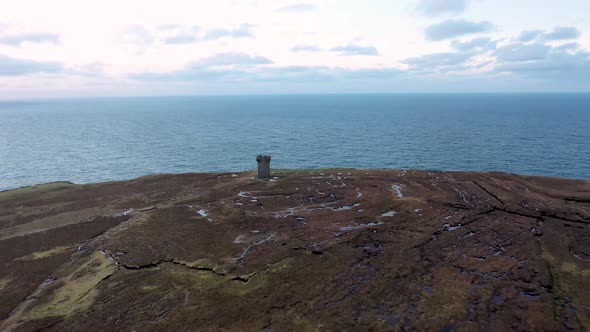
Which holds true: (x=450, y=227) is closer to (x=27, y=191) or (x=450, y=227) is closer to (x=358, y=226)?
(x=358, y=226)

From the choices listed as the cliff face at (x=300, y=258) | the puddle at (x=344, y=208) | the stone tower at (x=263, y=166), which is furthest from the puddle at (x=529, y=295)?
the stone tower at (x=263, y=166)

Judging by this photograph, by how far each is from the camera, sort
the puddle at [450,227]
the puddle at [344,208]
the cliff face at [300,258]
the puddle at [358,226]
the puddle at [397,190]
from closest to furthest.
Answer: the cliff face at [300,258]
the puddle at [450,227]
the puddle at [358,226]
the puddle at [344,208]
the puddle at [397,190]

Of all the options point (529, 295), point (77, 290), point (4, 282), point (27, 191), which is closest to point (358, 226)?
point (529, 295)

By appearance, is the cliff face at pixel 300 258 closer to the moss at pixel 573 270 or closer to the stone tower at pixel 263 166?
the moss at pixel 573 270

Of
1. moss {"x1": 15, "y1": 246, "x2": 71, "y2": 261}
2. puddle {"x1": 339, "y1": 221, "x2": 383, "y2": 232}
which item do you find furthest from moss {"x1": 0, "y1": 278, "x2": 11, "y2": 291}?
puddle {"x1": 339, "y1": 221, "x2": 383, "y2": 232}

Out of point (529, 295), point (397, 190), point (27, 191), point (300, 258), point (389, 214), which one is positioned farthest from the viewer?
point (27, 191)

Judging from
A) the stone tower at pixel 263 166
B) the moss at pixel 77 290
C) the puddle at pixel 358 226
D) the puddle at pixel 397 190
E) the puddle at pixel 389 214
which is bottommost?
the moss at pixel 77 290

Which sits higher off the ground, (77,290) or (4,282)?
(4,282)
